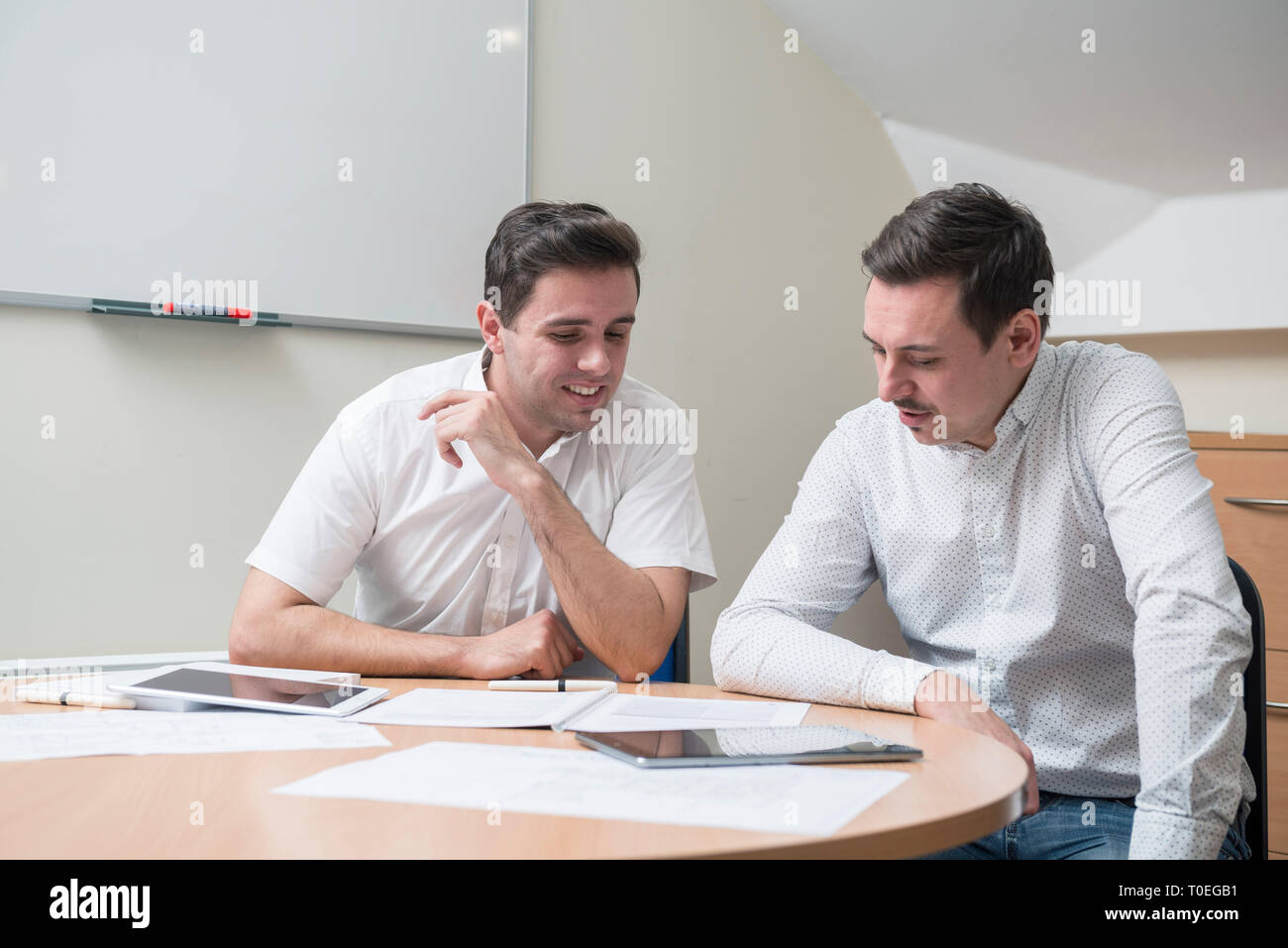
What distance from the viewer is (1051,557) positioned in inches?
54.3

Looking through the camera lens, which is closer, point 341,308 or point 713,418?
point 341,308

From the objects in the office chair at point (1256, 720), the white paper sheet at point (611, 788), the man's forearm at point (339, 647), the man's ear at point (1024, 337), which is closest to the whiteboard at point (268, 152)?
the man's forearm at point (339, 647)

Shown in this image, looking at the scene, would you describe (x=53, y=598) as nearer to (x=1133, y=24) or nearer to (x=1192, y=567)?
(x=1192, y=567)

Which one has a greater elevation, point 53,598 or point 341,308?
point 341,308

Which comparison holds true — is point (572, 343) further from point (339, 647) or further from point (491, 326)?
point (339, 647)

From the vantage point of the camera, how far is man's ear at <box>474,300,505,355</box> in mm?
1865

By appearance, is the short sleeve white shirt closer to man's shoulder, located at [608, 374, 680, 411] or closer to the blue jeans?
man's shoulder, located at [608, 374, 680, 411]

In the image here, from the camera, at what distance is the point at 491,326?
188 cm

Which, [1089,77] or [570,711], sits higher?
[1089,77]

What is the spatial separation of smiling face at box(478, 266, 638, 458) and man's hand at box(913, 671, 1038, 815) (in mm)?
769

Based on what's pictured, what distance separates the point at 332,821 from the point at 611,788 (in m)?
0.20

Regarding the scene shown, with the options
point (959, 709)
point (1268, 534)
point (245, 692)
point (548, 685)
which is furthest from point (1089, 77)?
point (245, 692)

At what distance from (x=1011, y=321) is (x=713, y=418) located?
5.16ft

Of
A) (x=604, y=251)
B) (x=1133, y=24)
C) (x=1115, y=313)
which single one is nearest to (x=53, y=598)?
(x=604, y=251)
